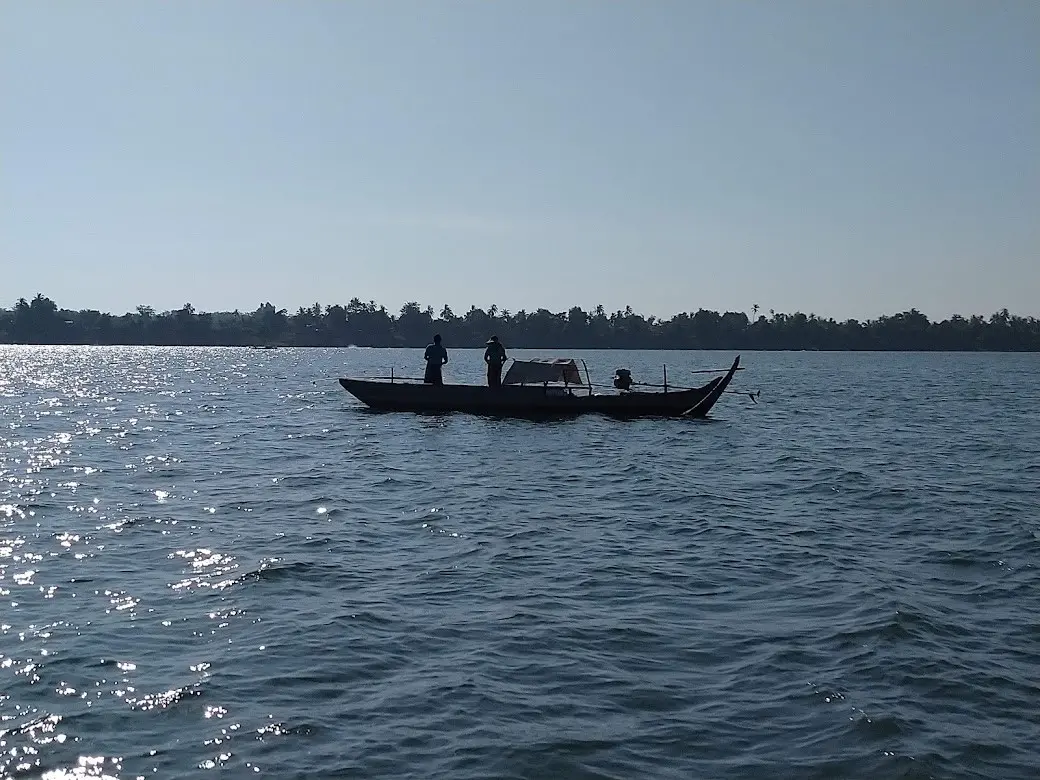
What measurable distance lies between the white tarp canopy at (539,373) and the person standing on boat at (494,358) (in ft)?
2.13

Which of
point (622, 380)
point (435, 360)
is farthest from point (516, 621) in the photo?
point (622, 380)

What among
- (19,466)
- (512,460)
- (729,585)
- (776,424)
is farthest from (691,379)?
(729,585)

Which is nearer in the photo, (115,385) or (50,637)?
(50,637)

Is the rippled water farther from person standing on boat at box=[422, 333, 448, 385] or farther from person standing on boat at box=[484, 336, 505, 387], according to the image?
person standing on boat at box=[422, 333, 448, 385]

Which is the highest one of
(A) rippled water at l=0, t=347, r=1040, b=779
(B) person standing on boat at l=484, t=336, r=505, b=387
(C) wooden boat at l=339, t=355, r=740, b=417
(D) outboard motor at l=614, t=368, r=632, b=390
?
(B) person standing on boat at l=484, t=336, r=505, b=387

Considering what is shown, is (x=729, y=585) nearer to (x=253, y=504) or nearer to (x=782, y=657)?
(x=782, y=657)

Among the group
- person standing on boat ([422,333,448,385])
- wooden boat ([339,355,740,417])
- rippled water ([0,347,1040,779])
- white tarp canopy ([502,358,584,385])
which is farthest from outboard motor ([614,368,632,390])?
rippled water ([0,347,1040,779])

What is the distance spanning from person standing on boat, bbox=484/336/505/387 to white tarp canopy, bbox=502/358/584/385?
2.13 ft

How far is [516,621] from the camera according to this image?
11414mm

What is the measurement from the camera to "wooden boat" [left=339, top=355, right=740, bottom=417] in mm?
37188

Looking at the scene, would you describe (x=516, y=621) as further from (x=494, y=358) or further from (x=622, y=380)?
(x=622, y=380)

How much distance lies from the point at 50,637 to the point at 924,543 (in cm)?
1301

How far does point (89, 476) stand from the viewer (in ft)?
77.2

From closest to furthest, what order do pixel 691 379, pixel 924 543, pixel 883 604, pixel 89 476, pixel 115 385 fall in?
pixel 883 604, pixel 924 543, pixel 89 476, pixel 115 385, pixel 691 379
